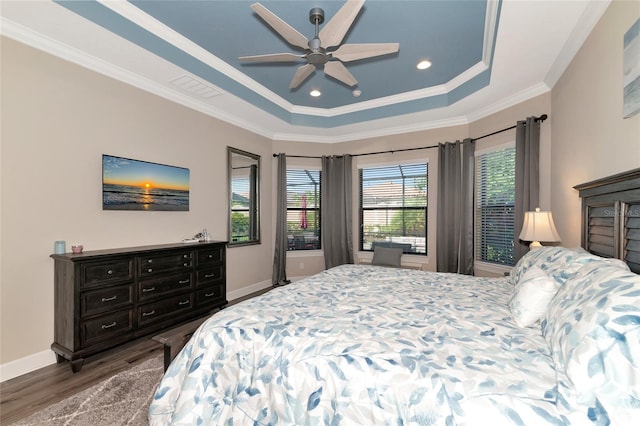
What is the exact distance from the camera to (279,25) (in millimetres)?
2096

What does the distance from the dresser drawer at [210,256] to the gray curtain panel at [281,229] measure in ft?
5.03

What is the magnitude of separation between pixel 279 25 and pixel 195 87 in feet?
6.18

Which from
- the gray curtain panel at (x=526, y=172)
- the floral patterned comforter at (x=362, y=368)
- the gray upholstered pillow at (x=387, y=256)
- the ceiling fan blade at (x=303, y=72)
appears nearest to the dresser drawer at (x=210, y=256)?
the floral patterned comforter at (x=362, y=368)

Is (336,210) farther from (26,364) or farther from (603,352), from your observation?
(603,352)

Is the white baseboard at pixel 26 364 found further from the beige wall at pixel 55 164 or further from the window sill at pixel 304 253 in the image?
the window sill at pixel 304 253

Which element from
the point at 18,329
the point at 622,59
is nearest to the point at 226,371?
the point at 18,329

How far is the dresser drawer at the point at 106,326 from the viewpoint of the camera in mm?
2469

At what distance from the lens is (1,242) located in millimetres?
2299

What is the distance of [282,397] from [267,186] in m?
4.32

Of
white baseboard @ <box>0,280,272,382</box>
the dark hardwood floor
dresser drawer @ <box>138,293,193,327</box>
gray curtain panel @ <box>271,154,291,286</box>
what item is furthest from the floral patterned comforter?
gray curtain panel @ <box>271,154,291,286</box>

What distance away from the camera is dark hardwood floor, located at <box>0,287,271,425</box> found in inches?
77.9

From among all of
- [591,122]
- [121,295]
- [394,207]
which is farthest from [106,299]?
[591,122]

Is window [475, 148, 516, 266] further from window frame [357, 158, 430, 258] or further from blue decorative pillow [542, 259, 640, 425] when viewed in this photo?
blue decorative pillow [542, 259, 640, 425]

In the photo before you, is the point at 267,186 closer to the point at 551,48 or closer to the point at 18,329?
the point at 18,329
